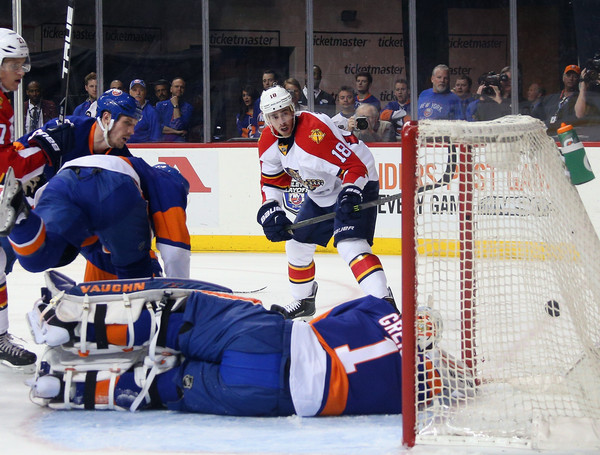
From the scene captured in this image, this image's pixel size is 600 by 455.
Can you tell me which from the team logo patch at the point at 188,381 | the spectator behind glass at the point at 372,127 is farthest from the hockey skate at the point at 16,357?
the spectator behind glass at the point at 372,127

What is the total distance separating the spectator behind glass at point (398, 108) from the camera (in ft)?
20.7

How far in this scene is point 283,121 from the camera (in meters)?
Answer: 3.63

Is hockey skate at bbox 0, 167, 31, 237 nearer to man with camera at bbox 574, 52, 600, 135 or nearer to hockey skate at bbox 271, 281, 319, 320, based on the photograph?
hockey skate at bbox 271, 281, 319, 320

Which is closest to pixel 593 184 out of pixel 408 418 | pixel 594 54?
pixel 594 54

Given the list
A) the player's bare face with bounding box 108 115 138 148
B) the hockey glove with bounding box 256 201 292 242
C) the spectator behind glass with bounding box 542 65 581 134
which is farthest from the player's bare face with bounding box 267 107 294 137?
the spectator behind glass with bounding box 542 65 581 134

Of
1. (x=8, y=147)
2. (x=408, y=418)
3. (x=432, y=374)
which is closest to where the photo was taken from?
(x=408, y=418)

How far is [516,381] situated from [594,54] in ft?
15.0

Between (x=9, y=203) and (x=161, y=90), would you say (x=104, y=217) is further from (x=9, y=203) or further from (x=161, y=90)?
(x=161, y=90)

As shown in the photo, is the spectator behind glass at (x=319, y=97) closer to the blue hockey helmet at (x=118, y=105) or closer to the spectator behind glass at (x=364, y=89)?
the spectator behind glass at (x=364, y=89)

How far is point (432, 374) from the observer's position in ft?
6.86

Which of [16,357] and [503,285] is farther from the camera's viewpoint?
[16,357]

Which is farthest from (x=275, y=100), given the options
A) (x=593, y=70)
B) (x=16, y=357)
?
(x=593, y=70)

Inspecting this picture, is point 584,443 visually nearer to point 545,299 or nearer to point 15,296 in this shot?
point 545,299

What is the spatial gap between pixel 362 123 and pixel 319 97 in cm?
39
